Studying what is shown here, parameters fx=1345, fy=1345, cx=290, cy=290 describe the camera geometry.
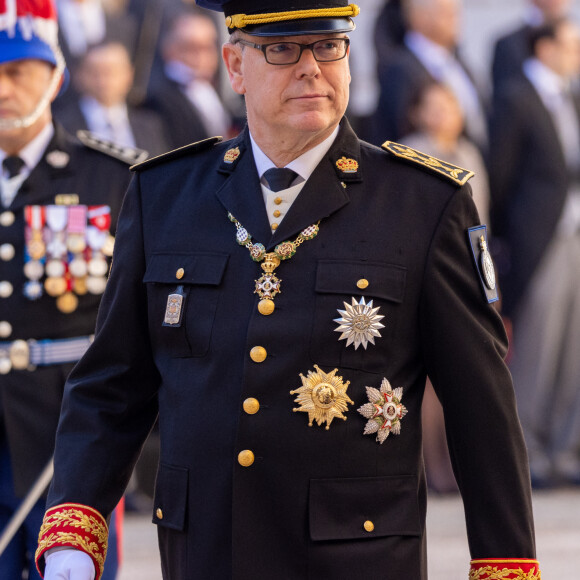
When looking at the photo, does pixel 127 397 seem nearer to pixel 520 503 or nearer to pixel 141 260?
pixel 141 260

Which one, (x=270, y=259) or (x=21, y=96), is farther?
(x=21, y=96)

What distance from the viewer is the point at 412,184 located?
2.86 meters

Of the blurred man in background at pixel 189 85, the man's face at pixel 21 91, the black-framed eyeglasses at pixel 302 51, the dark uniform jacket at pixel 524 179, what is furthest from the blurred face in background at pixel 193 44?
the black-framed eyeglasses at pixel 302 51

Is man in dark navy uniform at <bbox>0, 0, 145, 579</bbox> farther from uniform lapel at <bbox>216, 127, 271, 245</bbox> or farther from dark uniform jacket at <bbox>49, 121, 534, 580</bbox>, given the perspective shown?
uniform lapel at <bbox>216, 127, 271, 245</bbox>

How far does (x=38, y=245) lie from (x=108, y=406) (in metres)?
1.17

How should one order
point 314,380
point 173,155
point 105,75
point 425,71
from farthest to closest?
1. point 425,71
2. point 105,75
3. point 173,155
4. point 314,380

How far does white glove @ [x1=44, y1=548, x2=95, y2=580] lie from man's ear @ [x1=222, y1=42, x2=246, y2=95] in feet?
3.48

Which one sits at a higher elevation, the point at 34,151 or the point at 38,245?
the point at 34,151

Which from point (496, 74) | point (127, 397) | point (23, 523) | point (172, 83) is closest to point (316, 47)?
point (127, 397)

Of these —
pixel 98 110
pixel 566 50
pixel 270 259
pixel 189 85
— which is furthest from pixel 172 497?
pixel 566 50

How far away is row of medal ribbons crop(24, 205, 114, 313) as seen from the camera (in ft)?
12.9

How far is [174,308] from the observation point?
9.31ft

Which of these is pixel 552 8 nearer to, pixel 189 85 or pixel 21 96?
pixel 189 85

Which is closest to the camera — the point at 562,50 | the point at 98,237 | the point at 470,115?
the point at 98,237
